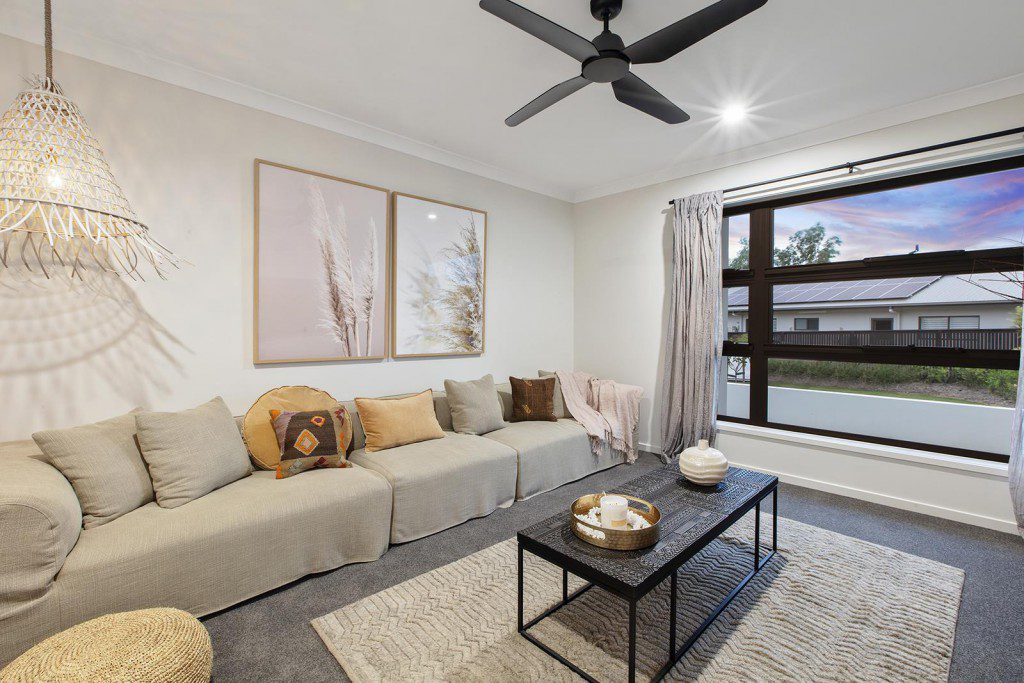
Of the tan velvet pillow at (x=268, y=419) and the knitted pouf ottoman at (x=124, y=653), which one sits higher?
the tan velvet pillow at (x=268, y=419)

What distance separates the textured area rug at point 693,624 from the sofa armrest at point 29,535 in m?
0.93

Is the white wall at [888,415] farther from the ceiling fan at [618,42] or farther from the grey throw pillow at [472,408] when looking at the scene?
the ceiling fan at [618,42]

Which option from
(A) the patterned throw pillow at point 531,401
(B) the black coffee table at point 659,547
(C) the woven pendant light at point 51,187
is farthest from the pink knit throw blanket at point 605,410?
(C) the woven pendant light at point 51,187

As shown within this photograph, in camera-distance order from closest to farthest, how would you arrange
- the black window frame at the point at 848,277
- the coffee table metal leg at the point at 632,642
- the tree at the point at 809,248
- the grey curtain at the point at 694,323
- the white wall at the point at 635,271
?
the coffee table metal leg at the point at 632,642 → the black window frame at the point at 848,277 → the tree at the point at 809,248 → the white wall at the point at 635,271 → the grey curtain at the point at 694,323

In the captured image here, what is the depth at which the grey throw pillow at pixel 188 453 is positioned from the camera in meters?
2.07

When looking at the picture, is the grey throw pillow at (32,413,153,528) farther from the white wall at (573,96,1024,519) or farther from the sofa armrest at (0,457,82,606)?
the white wall at (573,96,1024,519)

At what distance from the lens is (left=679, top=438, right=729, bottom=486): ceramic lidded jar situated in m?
2.24

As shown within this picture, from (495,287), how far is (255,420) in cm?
235

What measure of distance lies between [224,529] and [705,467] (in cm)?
223

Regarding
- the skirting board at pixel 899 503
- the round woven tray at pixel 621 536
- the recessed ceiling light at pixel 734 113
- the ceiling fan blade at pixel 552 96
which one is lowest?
the skirting board at pixel 899 503

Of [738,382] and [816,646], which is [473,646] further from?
[738,382]

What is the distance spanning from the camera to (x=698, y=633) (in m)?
Answer: 1.80

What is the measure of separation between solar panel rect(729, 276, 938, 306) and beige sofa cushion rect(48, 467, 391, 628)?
344 centimetres

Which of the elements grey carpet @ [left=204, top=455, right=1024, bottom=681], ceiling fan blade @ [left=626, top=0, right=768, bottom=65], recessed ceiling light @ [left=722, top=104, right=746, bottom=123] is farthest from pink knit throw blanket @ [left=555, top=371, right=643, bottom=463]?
ceiling fan blade @ [left=626, top=0, right=768, bottom=65]
